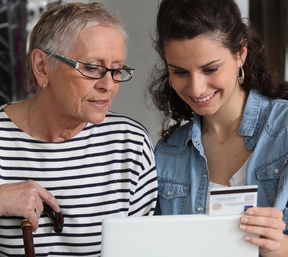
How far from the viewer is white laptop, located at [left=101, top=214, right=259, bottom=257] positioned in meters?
1.03

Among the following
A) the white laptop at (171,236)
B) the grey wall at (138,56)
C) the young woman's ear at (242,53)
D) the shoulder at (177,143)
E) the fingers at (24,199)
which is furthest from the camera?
the grey wall at (138,56)

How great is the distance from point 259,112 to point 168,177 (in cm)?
38

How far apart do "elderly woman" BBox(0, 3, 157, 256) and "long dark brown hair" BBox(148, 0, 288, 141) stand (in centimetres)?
17

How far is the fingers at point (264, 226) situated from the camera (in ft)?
3.41

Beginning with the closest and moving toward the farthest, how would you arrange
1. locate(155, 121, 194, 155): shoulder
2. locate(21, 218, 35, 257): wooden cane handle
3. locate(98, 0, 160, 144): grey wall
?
1. locate(21, 218, 35, 257): wooden cane handle
2. locate(155, 121, 194, 155): shoulder
3. locate(98, 0, 160, 144): grey wall

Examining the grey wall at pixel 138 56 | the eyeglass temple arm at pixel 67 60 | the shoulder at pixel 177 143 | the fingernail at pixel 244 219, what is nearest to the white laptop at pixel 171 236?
the fingernail at pixel 244 219

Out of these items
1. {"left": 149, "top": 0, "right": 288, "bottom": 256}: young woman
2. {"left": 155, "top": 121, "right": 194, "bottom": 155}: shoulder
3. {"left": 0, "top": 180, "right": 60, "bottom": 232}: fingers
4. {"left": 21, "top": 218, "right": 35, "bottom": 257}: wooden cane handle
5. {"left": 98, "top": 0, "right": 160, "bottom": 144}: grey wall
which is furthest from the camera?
{"left": 98, "top": 0, "right": 160, "bottom": 144}: grey wall

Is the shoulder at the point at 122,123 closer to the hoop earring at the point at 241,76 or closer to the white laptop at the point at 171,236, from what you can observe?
the hoop earring at the point at 241,76

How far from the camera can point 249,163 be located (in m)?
1.60

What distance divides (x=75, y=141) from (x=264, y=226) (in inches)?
28.2

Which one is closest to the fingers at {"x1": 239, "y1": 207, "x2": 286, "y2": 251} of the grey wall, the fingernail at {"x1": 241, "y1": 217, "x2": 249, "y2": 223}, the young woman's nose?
the fingernail at {"x1": 241, "y1": 217, "x2": 249, "y2": 223}

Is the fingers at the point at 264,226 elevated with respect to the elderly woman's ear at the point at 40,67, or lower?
lower

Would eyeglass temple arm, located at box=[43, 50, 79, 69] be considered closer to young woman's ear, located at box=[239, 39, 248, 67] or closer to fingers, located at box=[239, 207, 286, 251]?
young woman's ear, located at box=[239, 39, 248, 67]

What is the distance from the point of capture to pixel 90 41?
4.90 feet
